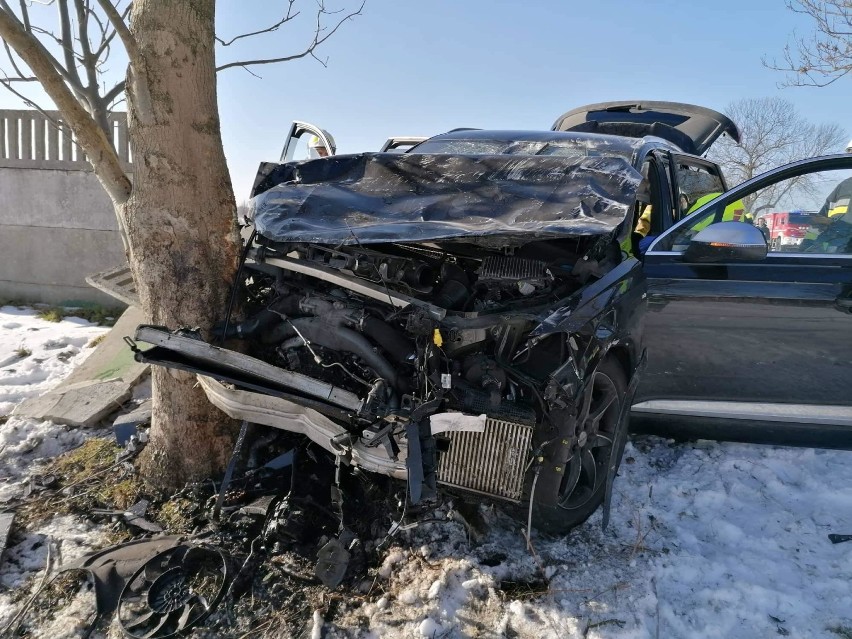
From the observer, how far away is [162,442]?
3465mm

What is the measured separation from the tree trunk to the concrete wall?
5.43 meters

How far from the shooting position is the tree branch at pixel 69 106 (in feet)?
9.92

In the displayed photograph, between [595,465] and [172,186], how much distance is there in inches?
109

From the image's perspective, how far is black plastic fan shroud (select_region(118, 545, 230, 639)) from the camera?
2469 millimetres

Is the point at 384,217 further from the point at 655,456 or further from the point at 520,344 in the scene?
the point at 655,456

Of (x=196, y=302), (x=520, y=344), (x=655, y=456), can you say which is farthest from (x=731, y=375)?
(x=196, y=302)

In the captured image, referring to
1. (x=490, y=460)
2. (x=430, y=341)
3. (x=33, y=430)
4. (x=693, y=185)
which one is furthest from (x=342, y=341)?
(x=693, y=185)

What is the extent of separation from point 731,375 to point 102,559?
137 inches

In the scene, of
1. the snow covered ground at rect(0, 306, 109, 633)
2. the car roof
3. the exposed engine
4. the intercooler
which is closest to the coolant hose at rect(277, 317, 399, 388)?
the exposed engine

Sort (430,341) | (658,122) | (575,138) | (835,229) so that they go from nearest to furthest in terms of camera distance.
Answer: (430,341) < (835,229) < (575,138) < (658,122)

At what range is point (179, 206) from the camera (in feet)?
10.5

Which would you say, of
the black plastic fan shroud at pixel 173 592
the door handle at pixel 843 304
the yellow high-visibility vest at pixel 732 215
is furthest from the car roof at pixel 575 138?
the black plastic fan shroud at pixel 173 592

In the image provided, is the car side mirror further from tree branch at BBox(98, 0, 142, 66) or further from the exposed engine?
tree branch at BBox(98, 0, 142, 66)

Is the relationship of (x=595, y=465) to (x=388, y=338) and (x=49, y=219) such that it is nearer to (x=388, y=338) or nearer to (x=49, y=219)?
(x=388, y=338)
